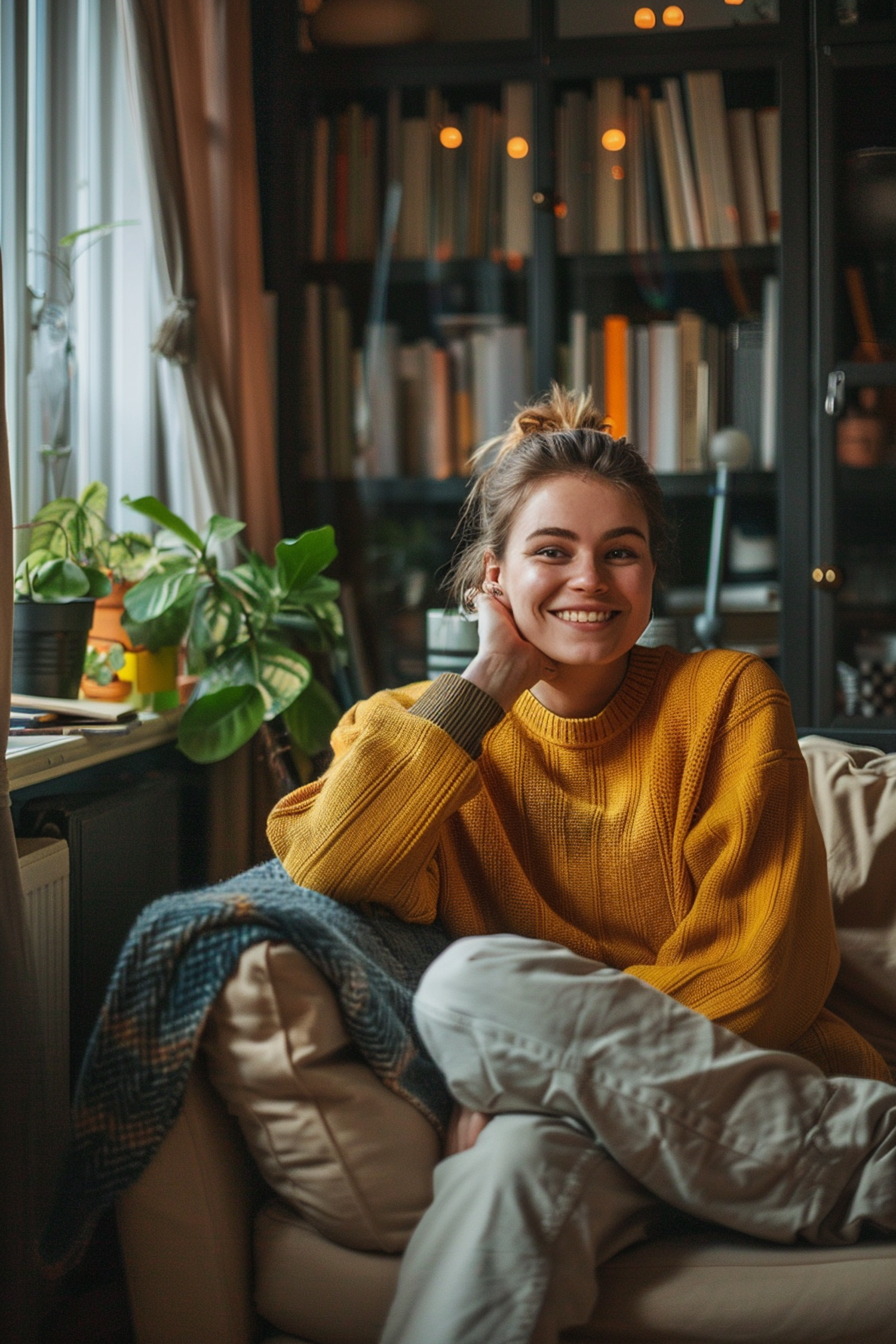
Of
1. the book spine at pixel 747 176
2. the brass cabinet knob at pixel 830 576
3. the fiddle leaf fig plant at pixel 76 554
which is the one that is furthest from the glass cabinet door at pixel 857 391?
the fiddle leaf fig plant at pixel 76 554

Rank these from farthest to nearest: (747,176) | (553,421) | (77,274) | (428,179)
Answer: (428,179) → (747,176) → (77,274) → (553,421)

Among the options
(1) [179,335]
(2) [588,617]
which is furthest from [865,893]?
(1) [179,335]

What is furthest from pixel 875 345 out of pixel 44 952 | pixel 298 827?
pixel 44 952

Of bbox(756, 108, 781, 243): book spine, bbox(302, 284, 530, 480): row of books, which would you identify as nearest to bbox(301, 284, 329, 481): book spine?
bbox(302, 284, 530, 480): row of books

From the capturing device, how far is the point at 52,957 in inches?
62.6

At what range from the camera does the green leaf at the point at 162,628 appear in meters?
1.90

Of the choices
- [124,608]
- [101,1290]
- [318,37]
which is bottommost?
[101,1290]

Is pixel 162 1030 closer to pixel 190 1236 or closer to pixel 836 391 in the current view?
pixel 190 1236

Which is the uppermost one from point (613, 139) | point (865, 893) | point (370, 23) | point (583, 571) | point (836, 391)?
point (370, 23)

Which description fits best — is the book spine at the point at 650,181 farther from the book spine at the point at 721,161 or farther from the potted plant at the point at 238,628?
the potted plant at the point at 238,628

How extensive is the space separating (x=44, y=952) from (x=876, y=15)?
2190mm

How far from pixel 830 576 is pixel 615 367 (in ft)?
1.99

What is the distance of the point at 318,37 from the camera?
251 cm

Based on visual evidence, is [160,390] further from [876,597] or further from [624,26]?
[876,597]
